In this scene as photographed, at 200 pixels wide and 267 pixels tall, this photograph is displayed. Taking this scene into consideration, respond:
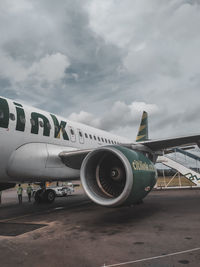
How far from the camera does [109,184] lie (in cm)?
674

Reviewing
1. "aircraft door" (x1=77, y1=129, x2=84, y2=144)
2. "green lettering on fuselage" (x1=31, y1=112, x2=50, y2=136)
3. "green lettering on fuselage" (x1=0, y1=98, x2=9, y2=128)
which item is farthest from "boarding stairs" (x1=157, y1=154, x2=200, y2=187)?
"green lettering on fuselage" (x1=0, y1=98, x2=9, y2=128)

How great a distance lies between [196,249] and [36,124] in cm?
617

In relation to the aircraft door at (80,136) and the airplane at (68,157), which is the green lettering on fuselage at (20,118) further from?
the aircraft door at (80,136)

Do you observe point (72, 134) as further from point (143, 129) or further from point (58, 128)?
point (143, 129)

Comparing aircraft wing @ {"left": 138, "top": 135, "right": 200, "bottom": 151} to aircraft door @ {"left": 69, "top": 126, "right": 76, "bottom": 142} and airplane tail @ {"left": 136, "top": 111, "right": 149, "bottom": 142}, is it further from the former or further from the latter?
airplane tail @ {"left": 136, "top": 111, "right": 149, "bottom": 142}

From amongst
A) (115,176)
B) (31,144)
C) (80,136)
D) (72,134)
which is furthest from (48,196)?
(115,176)

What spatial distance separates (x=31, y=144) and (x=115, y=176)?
3.05 m

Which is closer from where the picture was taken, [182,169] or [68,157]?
[68,157]

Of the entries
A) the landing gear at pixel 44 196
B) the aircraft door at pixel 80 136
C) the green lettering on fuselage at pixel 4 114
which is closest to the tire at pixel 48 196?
the landing gear at pixel 44 196

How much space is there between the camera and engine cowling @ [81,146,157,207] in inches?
221

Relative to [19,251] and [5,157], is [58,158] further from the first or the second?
[19,251]

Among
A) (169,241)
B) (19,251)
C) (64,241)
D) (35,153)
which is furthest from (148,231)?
(35,153)

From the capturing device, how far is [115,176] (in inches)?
257

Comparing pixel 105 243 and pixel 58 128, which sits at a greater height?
pixel 58 128
